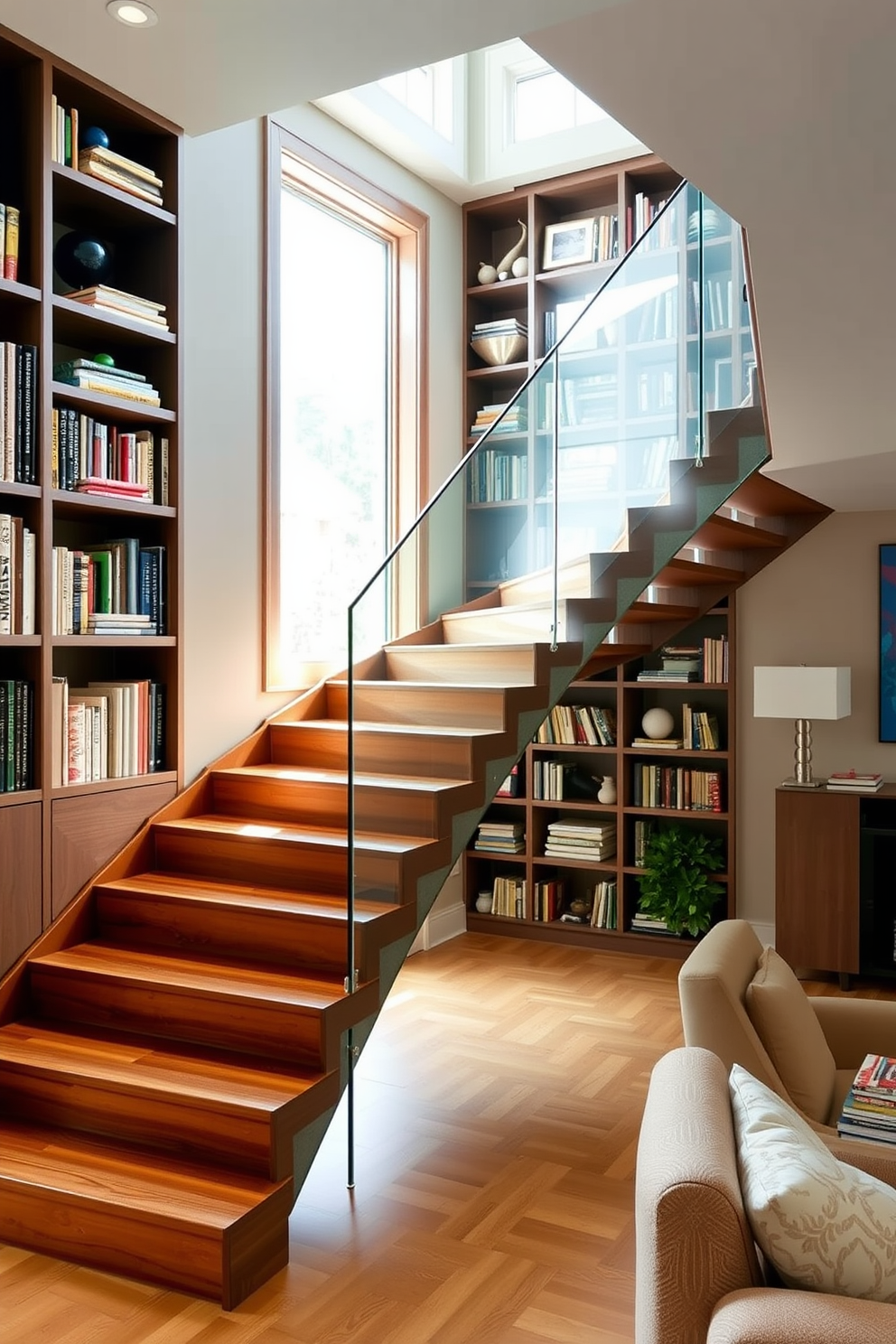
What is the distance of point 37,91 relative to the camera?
11.9 ft

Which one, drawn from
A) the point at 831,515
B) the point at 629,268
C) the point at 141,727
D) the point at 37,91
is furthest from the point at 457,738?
the point at 831,515

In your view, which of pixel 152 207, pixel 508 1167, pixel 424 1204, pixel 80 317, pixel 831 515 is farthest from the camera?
pixel 831 515

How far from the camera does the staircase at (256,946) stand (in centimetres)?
288

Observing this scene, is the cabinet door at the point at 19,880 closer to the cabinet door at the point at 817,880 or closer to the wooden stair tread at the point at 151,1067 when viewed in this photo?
the wooden stair tread at the point at 151,1067

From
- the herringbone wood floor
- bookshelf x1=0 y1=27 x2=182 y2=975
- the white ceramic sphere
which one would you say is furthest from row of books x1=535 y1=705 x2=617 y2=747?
bookshelf x1=0 y1=27 x2=182 y2=975

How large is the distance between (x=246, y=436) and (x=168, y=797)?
1498mm

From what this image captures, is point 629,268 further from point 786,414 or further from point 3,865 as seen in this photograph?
point 3,865

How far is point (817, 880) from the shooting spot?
5.29 m

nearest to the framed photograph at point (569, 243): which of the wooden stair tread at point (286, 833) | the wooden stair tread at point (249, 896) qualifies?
the wooden stair tread at point (286, 833)

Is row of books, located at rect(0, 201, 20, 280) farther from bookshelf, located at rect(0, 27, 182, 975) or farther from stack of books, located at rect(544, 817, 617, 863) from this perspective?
stack of books, located at rect(544, 817, 617, 863)

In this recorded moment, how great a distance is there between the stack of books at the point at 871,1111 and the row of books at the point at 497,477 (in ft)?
8.28

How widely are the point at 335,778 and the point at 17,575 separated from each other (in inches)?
53.9

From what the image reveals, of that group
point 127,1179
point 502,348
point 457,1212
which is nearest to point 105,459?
point 127,1179

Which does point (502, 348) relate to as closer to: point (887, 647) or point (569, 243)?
point (569, 243)
